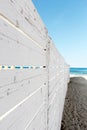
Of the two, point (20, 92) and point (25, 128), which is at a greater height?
point (20, 92)

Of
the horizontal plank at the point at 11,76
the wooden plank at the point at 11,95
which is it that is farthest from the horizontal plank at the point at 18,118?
the horizontal plank at the point at 11,76

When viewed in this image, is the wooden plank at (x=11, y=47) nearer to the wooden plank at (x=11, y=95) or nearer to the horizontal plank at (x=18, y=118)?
the wooden plank at (x=11, y=95)

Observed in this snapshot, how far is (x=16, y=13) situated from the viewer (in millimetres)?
713

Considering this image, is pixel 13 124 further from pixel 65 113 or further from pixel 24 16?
pixel 65 113

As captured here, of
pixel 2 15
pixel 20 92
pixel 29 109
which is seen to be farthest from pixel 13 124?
pixel 2 15

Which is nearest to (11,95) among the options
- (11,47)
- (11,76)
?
(11,76)

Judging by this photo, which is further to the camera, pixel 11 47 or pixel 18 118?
pixel 18 118

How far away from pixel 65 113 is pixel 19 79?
12.8 feet

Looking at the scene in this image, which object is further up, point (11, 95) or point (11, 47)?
point (11, 47)

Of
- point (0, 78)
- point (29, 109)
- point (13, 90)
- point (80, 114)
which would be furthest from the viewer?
point (80, 114)

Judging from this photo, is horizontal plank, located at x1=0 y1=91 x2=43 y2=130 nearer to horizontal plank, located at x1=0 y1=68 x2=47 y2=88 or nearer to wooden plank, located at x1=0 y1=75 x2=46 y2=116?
wooden plank, located at x1=0 y1=75 x2=46 y2=116

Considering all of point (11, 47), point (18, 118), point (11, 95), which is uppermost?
point (11, 47)

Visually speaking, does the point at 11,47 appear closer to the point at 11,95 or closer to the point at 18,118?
the point at 11,95

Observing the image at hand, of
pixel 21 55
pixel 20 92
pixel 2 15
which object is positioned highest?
pixel 2 15
